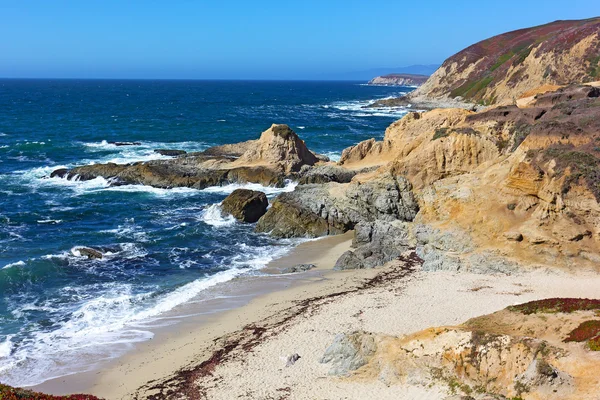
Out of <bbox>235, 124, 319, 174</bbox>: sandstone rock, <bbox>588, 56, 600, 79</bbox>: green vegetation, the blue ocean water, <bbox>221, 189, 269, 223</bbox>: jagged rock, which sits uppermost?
<bbox>588, 56, 600, 79</bbox>: green vegetation

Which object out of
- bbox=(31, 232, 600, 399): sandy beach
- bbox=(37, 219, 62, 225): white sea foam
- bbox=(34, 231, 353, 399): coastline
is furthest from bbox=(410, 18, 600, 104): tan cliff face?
bbox=(37, 219, 62, 225): white sea foam

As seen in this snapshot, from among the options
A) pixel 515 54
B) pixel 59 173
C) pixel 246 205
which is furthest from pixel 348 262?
pixel 515 54

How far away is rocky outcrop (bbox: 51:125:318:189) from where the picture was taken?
1786 inches

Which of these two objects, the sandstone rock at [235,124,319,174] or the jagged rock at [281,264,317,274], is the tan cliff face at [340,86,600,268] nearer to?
the jagged rock at [281,264,317,274]

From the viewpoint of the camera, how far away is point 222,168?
157 feet

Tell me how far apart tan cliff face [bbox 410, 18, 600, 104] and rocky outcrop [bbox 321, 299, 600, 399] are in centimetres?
5641

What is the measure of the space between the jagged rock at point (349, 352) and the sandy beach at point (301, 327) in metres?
0.35

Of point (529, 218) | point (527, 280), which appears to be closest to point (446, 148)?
point (529, 218)

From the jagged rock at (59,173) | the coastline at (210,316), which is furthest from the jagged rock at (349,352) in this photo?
the jagged rock at (59,173)

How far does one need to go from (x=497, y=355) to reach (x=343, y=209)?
19.2 meters

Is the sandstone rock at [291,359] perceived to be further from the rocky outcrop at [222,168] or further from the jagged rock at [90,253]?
the rocky outcrop at [222,168]

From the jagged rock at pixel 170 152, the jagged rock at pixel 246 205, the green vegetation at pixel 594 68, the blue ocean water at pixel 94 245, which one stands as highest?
the green vegetation at pixel 594 68

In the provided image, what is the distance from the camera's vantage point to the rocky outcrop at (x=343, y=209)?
31703mm

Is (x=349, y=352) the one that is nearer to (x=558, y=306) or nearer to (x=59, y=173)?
(x=558, y=306)
